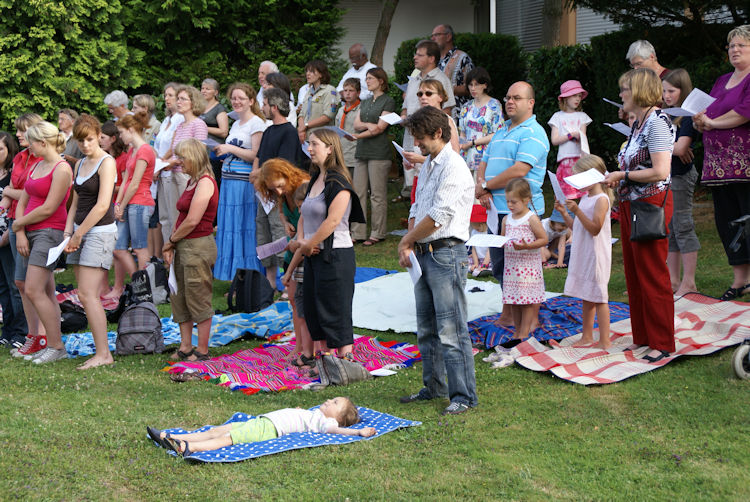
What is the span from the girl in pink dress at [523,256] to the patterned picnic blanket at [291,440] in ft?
6.80

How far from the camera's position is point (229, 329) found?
8.20 metres

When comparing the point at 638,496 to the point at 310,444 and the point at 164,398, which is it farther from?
the point at 164,398

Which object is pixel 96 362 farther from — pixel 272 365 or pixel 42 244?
pixel 272 365

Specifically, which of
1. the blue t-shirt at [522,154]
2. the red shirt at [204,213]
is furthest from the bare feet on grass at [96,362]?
the blue t-shirt at [522,154]

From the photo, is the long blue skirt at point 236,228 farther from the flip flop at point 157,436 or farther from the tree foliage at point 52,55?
the tree foliage at point 52,55

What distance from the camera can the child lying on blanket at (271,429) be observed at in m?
4.86

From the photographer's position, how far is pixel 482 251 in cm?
1030

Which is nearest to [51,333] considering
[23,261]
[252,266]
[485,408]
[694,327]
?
[23,261]

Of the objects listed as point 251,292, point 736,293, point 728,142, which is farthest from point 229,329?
point 728,142

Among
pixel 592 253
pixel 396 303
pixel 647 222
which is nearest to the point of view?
pixel 647 222

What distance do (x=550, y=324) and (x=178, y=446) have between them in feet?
12.1

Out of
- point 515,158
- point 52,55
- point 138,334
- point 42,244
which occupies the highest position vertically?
point 52,55

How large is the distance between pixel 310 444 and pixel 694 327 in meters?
3.74

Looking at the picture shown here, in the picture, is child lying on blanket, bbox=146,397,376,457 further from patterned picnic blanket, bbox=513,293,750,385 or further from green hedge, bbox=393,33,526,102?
green hedge, bbox=393,33,526,102
